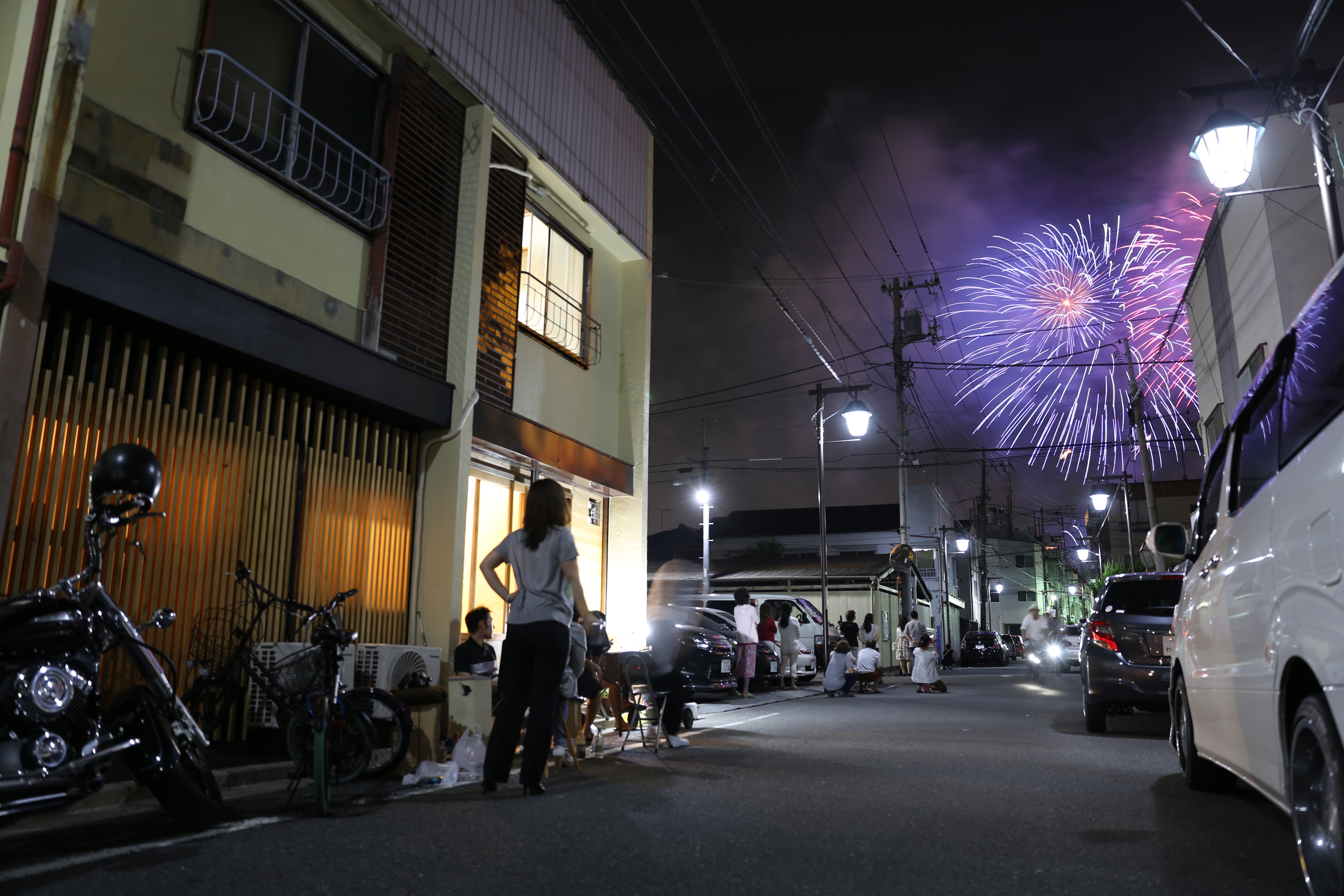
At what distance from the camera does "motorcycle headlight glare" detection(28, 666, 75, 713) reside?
3.69 metres

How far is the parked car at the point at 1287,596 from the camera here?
2.72 meters

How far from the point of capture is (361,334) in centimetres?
855

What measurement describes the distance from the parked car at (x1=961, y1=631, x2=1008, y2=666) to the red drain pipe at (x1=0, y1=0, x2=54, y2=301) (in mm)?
41702

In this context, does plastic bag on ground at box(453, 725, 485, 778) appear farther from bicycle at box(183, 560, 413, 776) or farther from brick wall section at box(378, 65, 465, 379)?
brick wall section at box(378, 65, 465, 379)

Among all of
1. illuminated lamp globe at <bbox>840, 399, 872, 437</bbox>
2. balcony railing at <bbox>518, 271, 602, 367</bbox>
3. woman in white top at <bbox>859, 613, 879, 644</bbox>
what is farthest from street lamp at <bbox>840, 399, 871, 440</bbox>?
balcony railing at <bbox>518, 271, 602, 367</bbox>

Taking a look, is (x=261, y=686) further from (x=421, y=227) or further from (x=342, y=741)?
(x=421, y=227)

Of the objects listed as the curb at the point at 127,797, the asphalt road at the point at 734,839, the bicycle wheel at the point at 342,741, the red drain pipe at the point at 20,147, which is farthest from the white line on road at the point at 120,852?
the red drain pipe at the point at 20,147

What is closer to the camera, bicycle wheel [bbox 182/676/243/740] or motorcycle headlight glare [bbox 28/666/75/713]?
motorcycle headlight glare [bbox 28/666/75/713]

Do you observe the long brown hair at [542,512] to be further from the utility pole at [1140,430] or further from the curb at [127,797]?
the utility pole at [1140,430]

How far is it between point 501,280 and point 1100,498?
2346cm

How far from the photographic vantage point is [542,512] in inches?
231

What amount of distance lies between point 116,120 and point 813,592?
2936 cm

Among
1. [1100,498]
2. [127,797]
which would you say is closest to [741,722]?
[127,797]

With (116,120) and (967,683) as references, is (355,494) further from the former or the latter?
(967,683)
